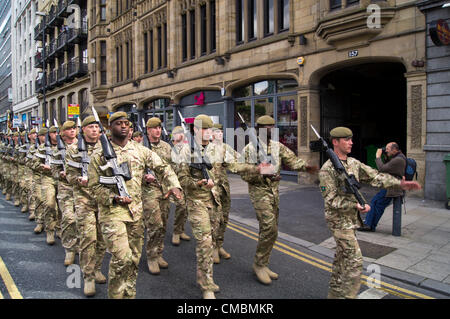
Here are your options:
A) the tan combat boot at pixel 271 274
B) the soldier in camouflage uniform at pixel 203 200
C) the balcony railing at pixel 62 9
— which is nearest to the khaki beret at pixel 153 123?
the soldier in camouflage uniform at pixel 203 200

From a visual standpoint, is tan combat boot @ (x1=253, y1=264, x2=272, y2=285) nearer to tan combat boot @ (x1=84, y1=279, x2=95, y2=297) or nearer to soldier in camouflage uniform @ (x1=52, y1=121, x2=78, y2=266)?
tan combat boot @ (x1=84, y1=279, x2=95, y2=297)

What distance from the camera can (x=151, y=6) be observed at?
834 inches

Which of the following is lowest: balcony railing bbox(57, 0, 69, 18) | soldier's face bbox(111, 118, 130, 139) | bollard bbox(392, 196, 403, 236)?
bollard bbox(392, 196, 403, 236)

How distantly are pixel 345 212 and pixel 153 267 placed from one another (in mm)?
2781

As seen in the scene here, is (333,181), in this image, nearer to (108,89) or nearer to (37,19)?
(108,89)

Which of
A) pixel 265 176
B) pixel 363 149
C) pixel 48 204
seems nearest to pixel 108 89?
pixel 363 149

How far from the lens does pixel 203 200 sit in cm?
440

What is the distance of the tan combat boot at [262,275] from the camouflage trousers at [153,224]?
148 centimetres

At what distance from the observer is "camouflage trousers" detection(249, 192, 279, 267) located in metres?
4.45

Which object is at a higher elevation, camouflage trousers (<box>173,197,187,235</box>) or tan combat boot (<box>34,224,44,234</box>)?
camouflage trousers (<box>173,197,187,235</box>)

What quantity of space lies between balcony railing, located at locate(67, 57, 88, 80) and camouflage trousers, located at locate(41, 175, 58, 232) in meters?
25.9

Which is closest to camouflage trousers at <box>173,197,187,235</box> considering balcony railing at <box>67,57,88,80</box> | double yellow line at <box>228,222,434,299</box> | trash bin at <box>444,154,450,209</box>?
double yellow line at <box>228,222,434,299</box>

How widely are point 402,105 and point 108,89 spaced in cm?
2068

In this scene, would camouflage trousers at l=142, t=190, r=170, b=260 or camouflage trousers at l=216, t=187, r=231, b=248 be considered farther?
camouflage trousers at l=216, t=187, r=231, b=248
